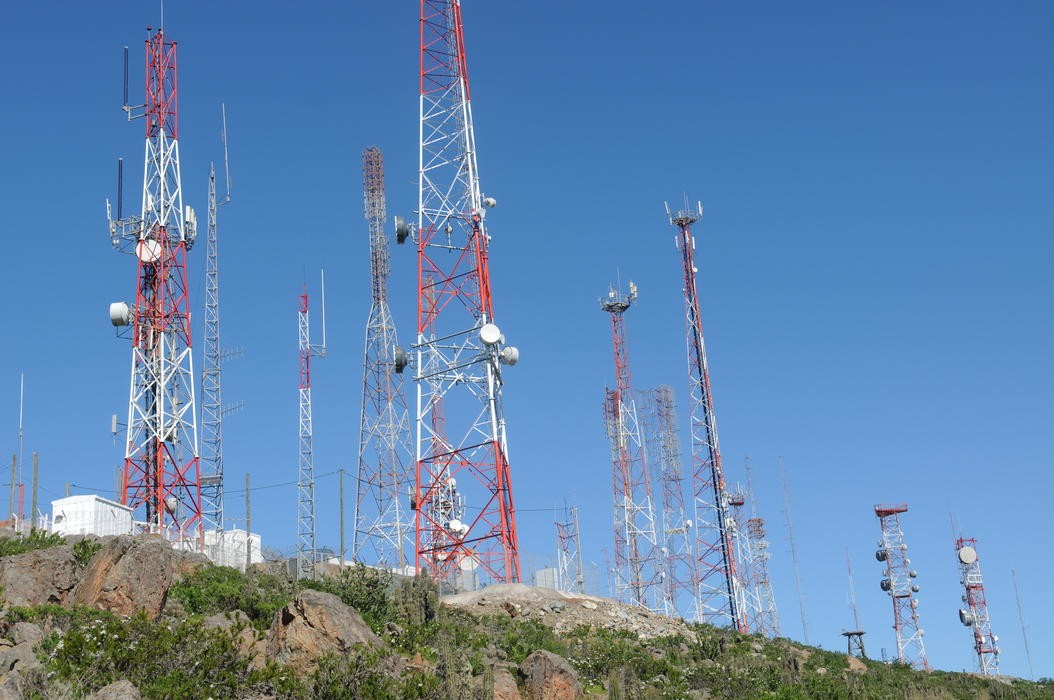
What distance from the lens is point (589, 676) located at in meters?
32.4

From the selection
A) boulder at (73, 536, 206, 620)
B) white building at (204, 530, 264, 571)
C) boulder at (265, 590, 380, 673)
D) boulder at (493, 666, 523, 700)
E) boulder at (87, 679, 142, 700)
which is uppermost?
white building at (204, 530, 264, 571)

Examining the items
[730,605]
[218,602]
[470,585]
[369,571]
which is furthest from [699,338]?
[218,602]

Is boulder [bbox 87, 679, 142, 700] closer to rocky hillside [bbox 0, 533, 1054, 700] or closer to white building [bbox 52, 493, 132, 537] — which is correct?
rocky hillside [bbox 0, 533, 1054, 700]

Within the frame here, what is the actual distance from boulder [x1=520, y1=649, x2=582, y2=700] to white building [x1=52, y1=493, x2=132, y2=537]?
1778 centimetres

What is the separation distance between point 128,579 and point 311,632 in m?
4.47

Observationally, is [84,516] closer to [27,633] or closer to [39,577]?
[39,577]

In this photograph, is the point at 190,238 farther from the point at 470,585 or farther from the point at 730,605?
the point at 730,605

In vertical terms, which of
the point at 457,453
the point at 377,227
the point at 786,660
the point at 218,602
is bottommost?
the point at 786,660

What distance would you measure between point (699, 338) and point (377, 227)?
17965 millimetres

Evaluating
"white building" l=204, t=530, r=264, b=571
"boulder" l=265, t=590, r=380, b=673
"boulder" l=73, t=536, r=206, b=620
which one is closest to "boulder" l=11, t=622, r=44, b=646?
"boulder" l=73, t=536, r=206, b=620

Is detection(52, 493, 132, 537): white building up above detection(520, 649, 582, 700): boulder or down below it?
above

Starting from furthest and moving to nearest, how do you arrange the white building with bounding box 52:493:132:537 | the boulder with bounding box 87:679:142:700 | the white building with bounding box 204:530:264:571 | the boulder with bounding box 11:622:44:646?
the white building with bounding box 204:530:264:571
the white building with bounding box 52:493:132:537
the boulder with bounding box 11:622:44:646
the boulder with bounding box 87:679:142:700

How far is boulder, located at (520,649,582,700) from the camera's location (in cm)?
2842

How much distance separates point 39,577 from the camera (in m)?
29.7
